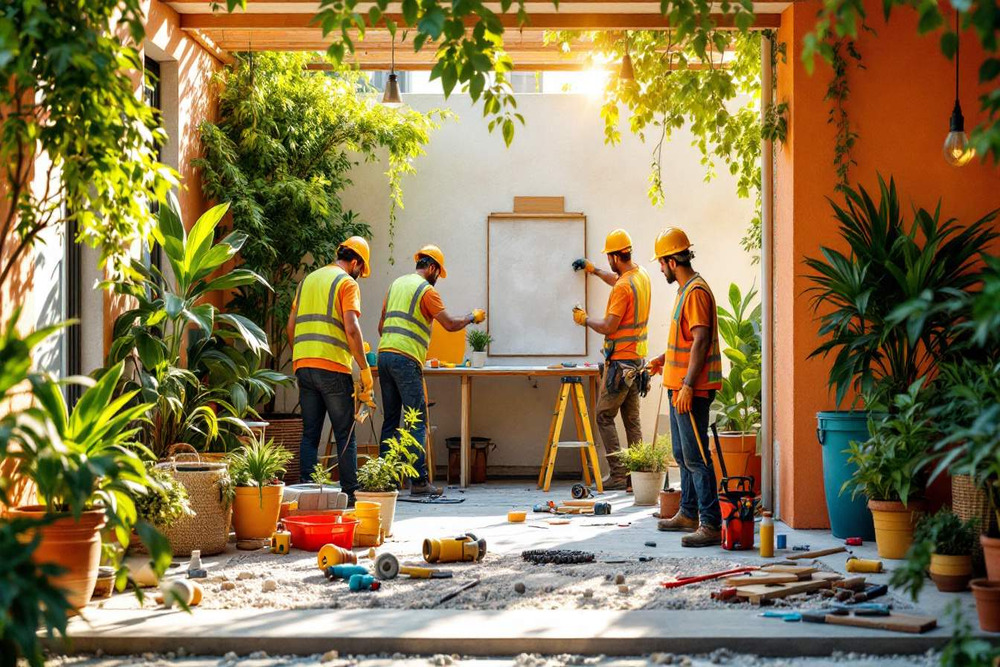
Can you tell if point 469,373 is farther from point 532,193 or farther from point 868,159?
point 868,159

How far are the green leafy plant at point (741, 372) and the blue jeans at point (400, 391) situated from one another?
7.42ft

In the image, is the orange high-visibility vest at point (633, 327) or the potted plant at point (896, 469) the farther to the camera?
the orange high-visibility vest at point (633, 327)

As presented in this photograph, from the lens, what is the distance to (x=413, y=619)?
15.0 ft

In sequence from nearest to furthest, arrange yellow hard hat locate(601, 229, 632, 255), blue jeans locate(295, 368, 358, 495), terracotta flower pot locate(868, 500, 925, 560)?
terracotta flower pot locate(868, 500, 925, 560), blue jeans locate(295, 368, 358, 495), yellow hard hat locate(601, 229, 632, 255)

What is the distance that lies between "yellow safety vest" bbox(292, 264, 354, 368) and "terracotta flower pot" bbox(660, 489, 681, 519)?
2301 mm

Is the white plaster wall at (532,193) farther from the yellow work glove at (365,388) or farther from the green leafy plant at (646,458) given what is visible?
the yellow work glove at (365,388)

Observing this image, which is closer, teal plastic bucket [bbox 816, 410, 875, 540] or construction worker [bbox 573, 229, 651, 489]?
teal plastic bucket [bbox 816, 410, 875, 540]

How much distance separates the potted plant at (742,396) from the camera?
27.7 feet

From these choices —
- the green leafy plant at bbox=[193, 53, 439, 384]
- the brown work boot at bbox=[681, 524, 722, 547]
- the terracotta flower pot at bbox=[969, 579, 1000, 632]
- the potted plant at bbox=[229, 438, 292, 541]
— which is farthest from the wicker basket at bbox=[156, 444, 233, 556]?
the terracotta flower pot at bbox=[969, 579, 1000, 632]

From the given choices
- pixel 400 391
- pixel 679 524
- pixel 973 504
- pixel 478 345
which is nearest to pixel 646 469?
pixel 679 524

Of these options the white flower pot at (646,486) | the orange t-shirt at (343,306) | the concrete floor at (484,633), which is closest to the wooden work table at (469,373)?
the white flower pot at (646,486)

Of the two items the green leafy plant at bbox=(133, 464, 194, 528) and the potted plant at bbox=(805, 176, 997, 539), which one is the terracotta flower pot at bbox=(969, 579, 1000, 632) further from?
the green leafy plant at bbox=(133, 464, 194, 528)

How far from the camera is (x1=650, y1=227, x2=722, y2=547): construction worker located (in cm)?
655

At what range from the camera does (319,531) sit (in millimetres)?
6309
